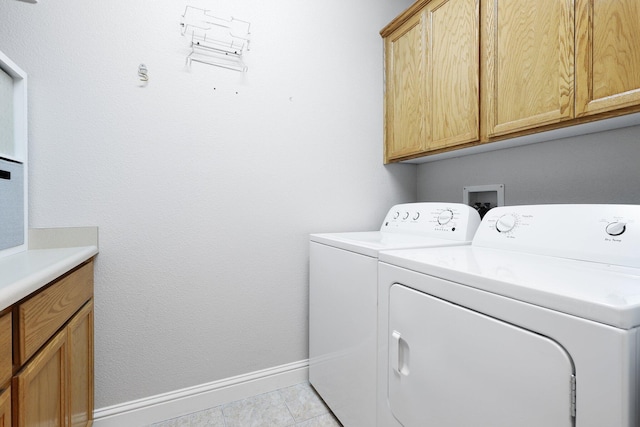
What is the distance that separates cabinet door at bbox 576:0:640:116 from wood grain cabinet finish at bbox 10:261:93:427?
5.91 ft

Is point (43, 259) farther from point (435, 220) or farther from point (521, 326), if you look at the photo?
point (435, 220)

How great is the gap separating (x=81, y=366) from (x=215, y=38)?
1646mm

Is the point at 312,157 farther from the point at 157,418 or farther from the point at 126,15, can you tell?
the point at 157,418

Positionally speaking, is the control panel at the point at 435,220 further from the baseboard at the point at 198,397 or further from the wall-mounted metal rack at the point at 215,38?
the wall-mounted metal rack at the point at 215,38

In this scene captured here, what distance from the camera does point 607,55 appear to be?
0.95 m

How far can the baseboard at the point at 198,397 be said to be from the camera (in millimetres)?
1390

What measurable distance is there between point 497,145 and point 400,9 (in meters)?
1.29

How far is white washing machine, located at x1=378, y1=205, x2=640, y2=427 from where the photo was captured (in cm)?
52

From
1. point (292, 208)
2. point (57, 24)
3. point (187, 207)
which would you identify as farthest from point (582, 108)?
point (57, 24)

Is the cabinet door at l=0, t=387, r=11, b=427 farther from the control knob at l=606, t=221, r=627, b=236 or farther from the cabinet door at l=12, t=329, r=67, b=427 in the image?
the control knob at l=606, t=221, r=627, b=236

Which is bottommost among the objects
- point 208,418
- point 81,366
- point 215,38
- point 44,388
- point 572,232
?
point 208,418

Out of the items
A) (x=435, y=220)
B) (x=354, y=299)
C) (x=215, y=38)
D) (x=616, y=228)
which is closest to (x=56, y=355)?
(x=354, y=299)

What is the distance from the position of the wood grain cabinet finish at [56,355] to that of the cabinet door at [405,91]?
176 centimetres

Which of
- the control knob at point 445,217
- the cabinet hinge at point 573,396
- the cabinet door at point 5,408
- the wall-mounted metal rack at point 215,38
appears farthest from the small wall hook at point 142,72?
the cabinet hinge at point 573,396
